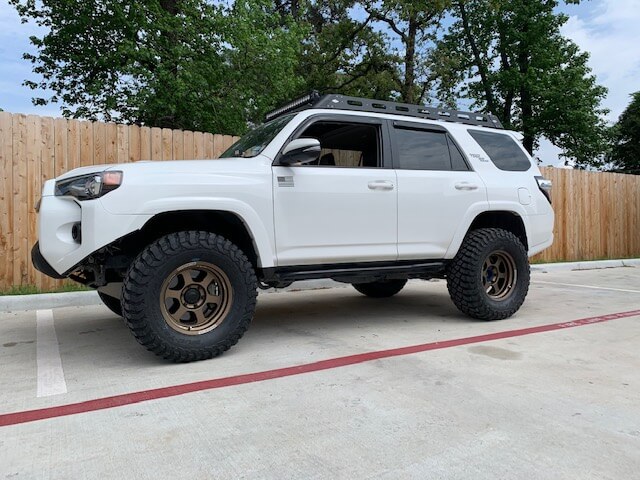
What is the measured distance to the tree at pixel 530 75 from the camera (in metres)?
21.9

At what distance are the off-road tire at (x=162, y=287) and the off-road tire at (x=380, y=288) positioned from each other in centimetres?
309

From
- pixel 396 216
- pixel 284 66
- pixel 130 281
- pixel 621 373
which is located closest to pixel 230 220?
pixel 130 281

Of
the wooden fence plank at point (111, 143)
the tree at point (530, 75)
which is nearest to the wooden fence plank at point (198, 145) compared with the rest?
the wooden fence plank at point (111, 143)

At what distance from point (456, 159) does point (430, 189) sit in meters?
0.61

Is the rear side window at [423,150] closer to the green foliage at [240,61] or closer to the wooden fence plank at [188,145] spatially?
the wooden fence plank at [188,145]

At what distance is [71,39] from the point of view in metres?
12.3

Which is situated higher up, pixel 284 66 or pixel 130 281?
pixel 284 66

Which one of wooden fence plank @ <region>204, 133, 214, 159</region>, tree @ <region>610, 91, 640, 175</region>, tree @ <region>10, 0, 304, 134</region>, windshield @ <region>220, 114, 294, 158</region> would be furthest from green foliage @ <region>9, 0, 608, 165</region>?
tree @ <region>610, 91, 640, 175</region>

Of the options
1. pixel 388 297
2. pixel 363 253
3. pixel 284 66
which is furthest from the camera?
pixel 284 66

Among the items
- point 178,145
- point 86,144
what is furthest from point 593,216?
point 86,144

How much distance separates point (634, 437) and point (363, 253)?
2.39m

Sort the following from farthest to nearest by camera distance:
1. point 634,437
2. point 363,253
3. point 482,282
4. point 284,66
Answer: point 284,66 → point 482,282 → point 363,253 → point 634,437

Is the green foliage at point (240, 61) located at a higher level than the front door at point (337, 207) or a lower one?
higher

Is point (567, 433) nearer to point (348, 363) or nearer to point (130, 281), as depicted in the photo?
point (348, 363)
